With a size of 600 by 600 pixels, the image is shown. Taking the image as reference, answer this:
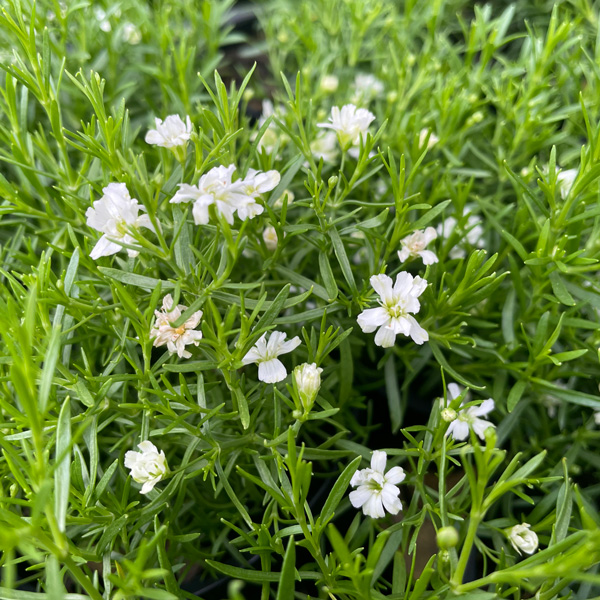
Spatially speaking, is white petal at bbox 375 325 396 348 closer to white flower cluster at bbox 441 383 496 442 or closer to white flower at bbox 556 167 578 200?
white flower cluster at bbox 441 383 496 442

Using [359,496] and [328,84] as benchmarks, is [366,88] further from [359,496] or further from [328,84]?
[359,496]

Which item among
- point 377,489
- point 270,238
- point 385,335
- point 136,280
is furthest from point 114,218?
point 377,489

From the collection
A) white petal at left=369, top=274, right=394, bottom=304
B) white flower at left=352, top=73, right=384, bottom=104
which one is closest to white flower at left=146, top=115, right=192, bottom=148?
white petal at left=369, top=274, right=394, bottom=304

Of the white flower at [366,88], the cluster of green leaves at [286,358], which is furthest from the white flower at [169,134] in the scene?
the white flower at [366,88]

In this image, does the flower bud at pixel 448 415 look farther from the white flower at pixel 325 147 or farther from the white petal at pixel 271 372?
the white flower at pixel 325 147

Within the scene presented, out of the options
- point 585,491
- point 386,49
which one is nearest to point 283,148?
point 386,49

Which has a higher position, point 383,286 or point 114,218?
point 114,218
